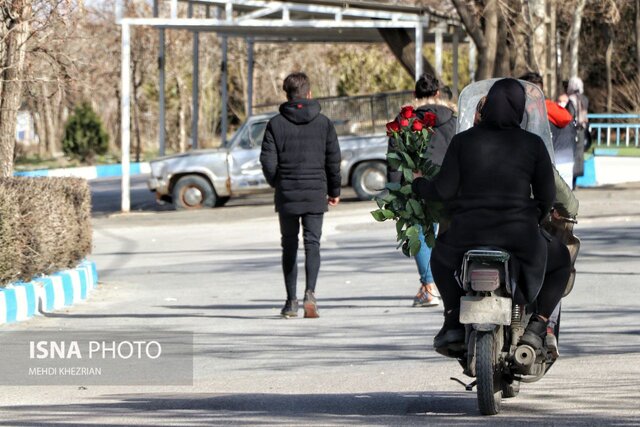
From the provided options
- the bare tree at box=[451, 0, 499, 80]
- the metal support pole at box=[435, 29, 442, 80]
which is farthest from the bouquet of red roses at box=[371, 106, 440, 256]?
the metal support pole at box=[435, 29, 442, 80]

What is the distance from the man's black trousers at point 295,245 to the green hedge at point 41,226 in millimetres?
2182

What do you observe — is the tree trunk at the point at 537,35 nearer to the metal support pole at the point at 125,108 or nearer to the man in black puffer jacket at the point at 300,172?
the metal support pole at the point at 125,108

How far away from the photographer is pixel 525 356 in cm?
653

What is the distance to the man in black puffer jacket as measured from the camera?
10.9 meters

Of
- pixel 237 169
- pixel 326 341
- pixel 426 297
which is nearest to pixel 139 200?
pixel 237 169

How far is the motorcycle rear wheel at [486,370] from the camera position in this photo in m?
6.30

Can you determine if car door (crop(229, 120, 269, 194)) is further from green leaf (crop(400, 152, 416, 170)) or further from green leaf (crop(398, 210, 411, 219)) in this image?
green leaf (crop(398, 210, 411, 219))

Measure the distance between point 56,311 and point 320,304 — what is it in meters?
2.31

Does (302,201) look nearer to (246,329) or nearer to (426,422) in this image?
(246,329)

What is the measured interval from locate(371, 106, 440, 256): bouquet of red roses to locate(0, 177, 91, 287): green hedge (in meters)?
4.32

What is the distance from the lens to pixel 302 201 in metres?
10.9

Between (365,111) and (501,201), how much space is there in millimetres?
19550

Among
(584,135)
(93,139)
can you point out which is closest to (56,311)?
(584,135)

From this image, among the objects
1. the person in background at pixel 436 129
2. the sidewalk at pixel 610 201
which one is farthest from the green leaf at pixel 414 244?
the sidewalk at pixel 610 201
